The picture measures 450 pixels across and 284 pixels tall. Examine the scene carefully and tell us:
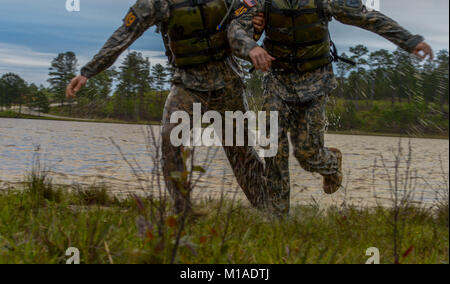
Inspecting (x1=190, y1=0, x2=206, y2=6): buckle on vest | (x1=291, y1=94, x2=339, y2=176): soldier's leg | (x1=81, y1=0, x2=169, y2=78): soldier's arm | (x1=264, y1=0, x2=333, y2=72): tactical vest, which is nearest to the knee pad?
(x1=264, y1=0, x2=333, y2=72): tactical vest

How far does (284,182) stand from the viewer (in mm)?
4727

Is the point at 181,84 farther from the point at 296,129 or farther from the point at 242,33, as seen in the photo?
the point at 296,129

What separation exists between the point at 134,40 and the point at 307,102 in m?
1.89

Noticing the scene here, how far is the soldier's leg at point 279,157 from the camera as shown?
450cm

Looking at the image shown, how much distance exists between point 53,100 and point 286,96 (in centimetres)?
317

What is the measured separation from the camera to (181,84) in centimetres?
426

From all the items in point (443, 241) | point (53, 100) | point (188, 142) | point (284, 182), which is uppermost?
point (53, 100)

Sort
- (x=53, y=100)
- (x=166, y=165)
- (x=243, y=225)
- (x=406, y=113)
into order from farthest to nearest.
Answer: (x=406, y=113) → (x=53, y=100) → (x=166, y=165) → (x=243, y=225)

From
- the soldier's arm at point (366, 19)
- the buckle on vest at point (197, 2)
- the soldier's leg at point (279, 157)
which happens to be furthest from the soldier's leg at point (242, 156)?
the soldier's arm at point (366, 19)

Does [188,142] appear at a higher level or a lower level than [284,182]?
higher

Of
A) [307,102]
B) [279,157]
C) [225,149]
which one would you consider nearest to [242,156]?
[225,149]
